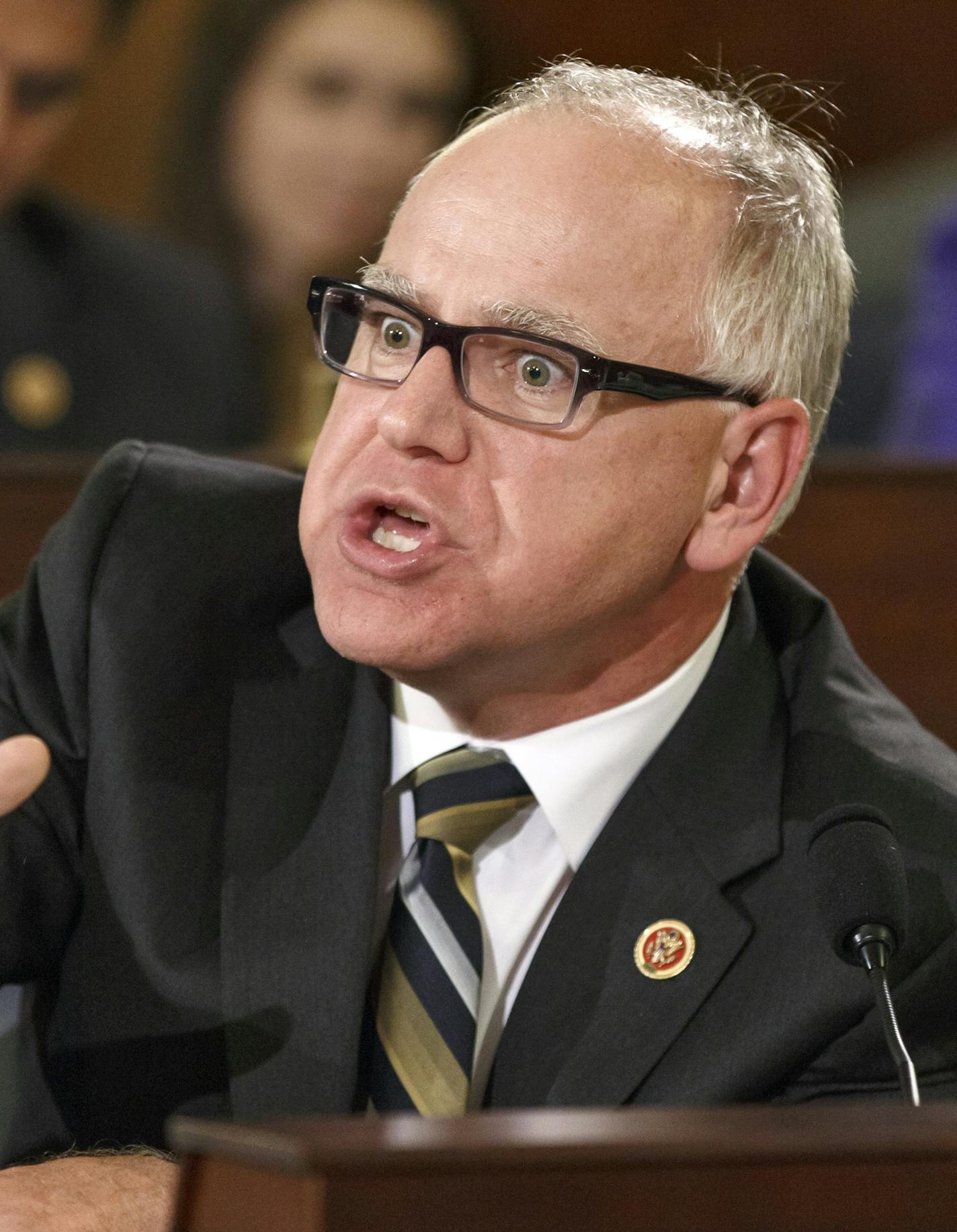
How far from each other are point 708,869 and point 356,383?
68 cm

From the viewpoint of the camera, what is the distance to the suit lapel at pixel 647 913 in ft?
5.41

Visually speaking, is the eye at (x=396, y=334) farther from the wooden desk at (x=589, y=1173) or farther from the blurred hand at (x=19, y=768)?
the wooden desk at (x=589, y=1173)

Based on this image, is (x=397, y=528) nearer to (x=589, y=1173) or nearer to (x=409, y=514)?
(x=409, y=514)

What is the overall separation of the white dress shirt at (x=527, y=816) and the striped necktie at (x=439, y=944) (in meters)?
0.03

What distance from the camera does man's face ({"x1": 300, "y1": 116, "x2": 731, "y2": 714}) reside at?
164 cm

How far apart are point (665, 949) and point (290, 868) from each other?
43 centimetres

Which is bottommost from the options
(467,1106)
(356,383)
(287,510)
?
(467,1106)

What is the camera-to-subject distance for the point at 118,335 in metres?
3.56

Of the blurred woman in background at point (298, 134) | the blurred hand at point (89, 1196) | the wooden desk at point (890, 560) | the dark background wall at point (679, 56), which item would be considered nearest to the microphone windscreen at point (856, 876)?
the blurred hand at point (89, 1196)

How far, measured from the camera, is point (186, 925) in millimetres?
1694

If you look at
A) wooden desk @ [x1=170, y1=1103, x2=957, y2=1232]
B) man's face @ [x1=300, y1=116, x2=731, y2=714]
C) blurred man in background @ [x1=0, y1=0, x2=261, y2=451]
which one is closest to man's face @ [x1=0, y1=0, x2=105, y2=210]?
blurred man in background @ [x1=0, y1=0, x2=261, y2=451]

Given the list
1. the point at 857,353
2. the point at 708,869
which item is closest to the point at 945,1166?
the point at 708,869

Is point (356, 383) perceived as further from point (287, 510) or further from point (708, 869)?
point (708, 869)

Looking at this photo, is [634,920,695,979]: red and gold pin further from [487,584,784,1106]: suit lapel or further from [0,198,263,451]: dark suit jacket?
[0,198,263,451]: dark suit jacket
